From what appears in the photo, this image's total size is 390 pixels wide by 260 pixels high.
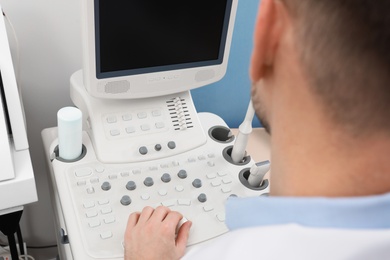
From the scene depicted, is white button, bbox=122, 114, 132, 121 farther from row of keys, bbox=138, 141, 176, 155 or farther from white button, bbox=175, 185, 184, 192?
white button, bbox=175, 185, 184, 192

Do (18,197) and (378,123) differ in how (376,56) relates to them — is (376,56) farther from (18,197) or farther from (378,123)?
(18,197)

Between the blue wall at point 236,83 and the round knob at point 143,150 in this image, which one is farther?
the blue wall at point 236,83

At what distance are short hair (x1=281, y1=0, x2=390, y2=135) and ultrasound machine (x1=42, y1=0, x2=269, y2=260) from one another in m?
0.57

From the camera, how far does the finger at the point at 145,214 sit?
939 millimetres

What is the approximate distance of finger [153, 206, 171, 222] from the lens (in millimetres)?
953

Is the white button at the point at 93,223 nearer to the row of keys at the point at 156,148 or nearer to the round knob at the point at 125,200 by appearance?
the round knob at the point at 125,200


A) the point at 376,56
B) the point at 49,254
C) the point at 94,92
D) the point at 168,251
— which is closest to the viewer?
the point at 376,56

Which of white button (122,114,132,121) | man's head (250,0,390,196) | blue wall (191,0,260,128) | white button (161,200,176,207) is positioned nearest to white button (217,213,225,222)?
white button (161,200,176,207)

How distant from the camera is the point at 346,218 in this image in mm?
487

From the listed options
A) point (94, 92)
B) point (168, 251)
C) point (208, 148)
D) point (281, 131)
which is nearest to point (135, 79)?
point (94, 92)

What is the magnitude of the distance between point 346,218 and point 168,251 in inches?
19.2

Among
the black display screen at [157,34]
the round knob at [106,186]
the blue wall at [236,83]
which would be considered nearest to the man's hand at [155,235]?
the round knob at [106,186]

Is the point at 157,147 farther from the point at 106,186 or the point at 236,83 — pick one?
the point at 236,83

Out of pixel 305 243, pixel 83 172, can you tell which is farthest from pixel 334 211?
pixel 83 172
